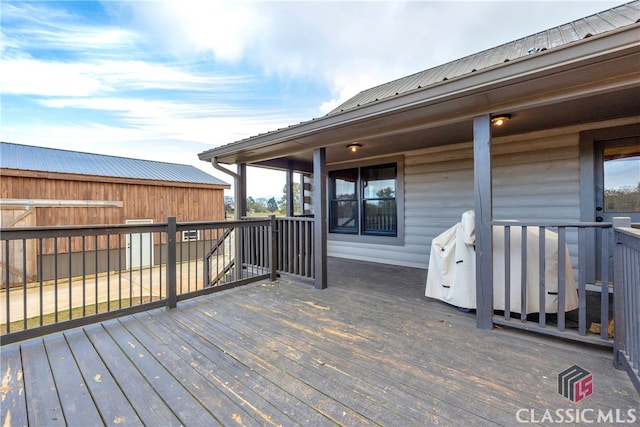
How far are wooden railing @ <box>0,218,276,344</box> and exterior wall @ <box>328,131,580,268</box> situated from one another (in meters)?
2.47

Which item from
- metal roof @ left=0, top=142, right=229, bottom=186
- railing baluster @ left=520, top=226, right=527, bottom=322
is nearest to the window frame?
railing baluster @ left=520, top=226, right=527, bottom=322

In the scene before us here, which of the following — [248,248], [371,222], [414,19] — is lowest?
[248,248]

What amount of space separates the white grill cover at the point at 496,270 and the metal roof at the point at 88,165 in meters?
9.47

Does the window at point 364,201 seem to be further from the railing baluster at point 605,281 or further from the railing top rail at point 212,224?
the railing baluster at point 605,281

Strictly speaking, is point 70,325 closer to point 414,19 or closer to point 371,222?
point 371,222

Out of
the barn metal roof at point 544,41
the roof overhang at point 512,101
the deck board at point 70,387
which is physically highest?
the barn metal roof at point 544,41

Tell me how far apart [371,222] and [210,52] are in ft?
20.9

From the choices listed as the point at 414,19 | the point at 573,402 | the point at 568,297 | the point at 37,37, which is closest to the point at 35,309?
the point at 37,37

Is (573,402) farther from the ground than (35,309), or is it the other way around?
(573,402)

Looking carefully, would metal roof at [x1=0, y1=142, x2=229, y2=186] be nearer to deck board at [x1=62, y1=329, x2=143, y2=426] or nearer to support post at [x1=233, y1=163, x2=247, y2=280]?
support post at [x1=233, y1=163, x2=247, y2=280]

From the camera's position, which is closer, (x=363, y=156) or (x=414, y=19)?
(x=363, y=156)

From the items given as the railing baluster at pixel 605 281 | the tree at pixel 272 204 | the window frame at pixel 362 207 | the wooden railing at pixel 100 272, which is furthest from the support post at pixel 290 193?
the tree at pixel 272 204

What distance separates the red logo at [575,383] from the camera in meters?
1.46

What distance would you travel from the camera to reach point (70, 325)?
7.43 feet
